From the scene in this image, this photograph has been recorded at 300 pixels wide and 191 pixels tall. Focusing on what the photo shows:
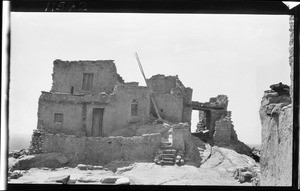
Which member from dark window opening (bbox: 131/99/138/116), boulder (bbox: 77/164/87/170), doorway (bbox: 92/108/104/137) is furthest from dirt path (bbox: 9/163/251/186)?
Answer: dark window opening (bbox: 131/99/138/116)

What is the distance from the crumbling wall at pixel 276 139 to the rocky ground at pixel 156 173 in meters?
5.43

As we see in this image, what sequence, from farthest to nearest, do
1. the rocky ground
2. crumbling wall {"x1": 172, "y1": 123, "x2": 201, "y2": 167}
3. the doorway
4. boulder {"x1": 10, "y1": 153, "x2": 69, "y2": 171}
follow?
the doorway, crumbling wall {"x1": 172, "y1": 123, "x2": 201, "y2": 167}, boulder {"x1": 10, "y1": 153, "x2": 69, "y2": 171}, the rocky ground

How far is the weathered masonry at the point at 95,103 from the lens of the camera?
70.6ft

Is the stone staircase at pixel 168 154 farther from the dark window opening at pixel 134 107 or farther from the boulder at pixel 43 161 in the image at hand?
the boulder at pixel 43 161

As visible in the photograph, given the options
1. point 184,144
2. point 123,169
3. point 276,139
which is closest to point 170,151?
point 184,144

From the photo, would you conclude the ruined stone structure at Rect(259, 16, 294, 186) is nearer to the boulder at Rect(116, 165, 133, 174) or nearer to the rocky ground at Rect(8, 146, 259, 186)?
the rocky ground at Rect(8, 146, 259, 186)

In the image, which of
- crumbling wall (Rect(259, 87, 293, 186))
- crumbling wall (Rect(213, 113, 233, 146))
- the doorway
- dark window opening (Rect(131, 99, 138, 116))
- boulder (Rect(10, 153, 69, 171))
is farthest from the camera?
crumbling wall (Rect(213, 113, 233, 146))

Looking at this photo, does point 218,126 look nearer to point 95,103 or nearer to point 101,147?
point 95,103

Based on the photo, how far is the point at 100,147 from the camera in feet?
61.1

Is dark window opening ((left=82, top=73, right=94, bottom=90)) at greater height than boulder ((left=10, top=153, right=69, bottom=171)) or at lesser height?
greater

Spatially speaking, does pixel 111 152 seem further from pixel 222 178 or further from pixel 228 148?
pixel 228 148

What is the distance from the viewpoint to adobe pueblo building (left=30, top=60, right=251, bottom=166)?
18.3 metres

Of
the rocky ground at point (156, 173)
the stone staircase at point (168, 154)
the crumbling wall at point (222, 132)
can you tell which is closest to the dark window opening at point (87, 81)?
the rocky ground at point (156, 173)

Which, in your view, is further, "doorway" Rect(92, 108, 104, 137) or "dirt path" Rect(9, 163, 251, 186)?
"doorway" Rect(92, 108, 104, 137)
